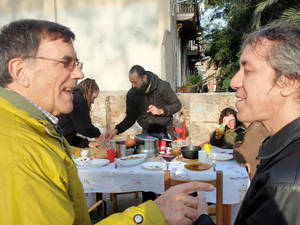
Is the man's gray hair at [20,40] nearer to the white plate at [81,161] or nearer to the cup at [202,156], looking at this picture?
the white plate at [81,161]

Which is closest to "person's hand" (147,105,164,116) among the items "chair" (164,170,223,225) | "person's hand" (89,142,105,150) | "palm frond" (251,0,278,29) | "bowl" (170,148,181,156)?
"bowl" (170,148,181,156)

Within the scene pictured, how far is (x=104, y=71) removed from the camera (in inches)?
312

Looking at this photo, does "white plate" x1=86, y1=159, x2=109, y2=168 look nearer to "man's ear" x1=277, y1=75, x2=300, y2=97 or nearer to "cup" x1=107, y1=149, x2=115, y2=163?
"cup" x1=107, y1=149, x2=115, y2=163

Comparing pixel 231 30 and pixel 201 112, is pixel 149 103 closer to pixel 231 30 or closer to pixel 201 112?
pixel 201 112

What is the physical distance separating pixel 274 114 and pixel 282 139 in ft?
0.56

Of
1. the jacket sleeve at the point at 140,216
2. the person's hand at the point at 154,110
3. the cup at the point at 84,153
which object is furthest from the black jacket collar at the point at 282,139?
the person's hand at the point at 154,110

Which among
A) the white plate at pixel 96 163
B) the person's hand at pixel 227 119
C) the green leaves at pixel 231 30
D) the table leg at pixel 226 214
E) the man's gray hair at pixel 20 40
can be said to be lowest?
the table leg at pixel 226 214

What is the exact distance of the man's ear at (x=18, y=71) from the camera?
1.11 meters

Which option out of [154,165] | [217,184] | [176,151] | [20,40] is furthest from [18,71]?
[176,151]

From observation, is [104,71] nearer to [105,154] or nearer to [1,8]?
[1,8]

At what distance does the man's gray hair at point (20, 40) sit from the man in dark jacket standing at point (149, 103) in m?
2.96

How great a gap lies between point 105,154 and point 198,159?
48.0 inches

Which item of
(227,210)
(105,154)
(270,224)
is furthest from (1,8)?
(270,224)

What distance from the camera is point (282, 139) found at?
104 cm
